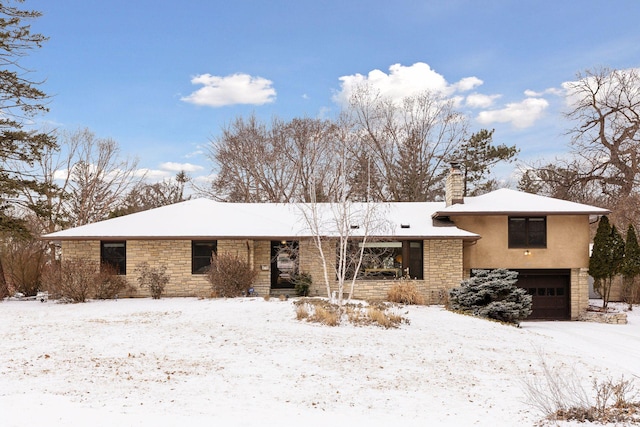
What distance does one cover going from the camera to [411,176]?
102 feet

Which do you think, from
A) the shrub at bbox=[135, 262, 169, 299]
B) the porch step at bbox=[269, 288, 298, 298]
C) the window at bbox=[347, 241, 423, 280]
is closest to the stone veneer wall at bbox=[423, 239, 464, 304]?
the window at bbox=[347, 241, 423, 280]

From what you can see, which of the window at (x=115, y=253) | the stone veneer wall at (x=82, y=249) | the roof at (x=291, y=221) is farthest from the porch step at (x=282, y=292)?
the stone veneer wall at (x=82, y=249)

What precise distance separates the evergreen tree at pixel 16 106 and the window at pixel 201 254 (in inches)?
254

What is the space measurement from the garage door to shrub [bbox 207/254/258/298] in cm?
1091

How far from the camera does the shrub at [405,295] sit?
16641 mm

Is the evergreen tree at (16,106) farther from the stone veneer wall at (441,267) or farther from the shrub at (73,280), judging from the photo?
the stone veneer wall at (441,267)

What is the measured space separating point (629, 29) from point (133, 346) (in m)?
21.5

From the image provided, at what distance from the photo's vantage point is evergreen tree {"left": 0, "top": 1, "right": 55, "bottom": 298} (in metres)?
17.8

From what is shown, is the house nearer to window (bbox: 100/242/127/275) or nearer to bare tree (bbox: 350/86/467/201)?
window (bbox: 100/242/127/275)

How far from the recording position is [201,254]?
18.2 meters

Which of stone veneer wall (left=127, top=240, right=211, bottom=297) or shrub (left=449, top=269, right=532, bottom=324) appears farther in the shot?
→ stone veneer wall (left=127, top=240, right=211, bottom=297)

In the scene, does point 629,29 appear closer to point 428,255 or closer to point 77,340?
point 428,255

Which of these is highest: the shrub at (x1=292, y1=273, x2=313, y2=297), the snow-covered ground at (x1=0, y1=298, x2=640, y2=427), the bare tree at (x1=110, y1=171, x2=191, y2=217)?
the bare tree at (x1=110, y1=171, x2=191, y2=217)

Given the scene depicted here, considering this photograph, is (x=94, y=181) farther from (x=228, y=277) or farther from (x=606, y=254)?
(x=606, y=254)
